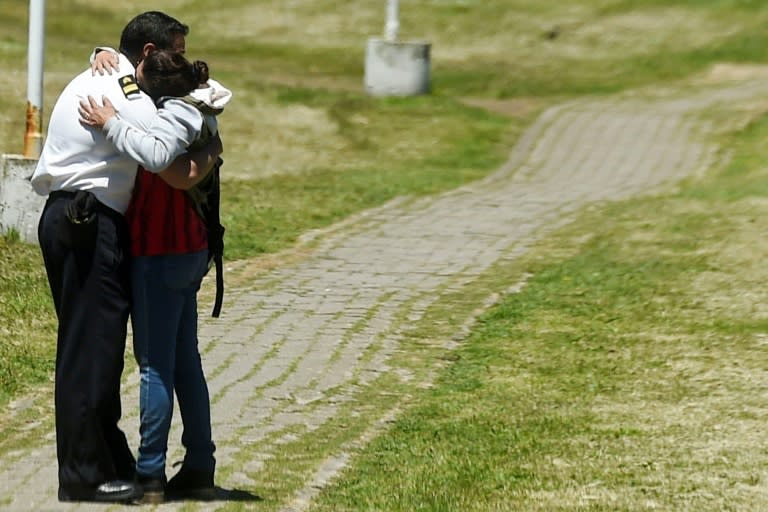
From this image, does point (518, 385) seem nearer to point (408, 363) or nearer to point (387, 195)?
point (408, 363)

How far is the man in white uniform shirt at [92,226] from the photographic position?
5.16 m

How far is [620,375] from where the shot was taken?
7930 millimetres

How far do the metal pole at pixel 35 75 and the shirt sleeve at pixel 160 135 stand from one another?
5.36 metres

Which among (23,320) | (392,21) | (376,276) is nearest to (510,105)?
(392,21)

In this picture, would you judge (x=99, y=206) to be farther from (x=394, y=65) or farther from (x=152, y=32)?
(x=394, y=65)

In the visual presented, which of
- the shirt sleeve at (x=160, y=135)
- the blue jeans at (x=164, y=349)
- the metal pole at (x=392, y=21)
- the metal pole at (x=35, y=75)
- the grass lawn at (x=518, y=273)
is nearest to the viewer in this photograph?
the shirt sleeve at (x=160, y=135)

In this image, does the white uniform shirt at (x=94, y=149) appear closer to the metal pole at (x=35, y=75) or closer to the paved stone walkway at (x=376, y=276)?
the paved stone walkway at (x=376, y=276)

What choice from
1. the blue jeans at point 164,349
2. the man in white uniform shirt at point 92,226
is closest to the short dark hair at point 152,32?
the man in white uniform shirt at point 92,226

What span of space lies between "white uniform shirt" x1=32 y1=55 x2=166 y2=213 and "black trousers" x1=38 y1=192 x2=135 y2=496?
0.19 feet

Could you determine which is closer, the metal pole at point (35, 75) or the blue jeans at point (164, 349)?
the blue jeans at point (164, 349)

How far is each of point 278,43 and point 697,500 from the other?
58.7 ft

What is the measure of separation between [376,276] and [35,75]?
103 inches

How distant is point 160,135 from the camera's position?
198 inches

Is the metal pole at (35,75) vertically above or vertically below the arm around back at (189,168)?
above
